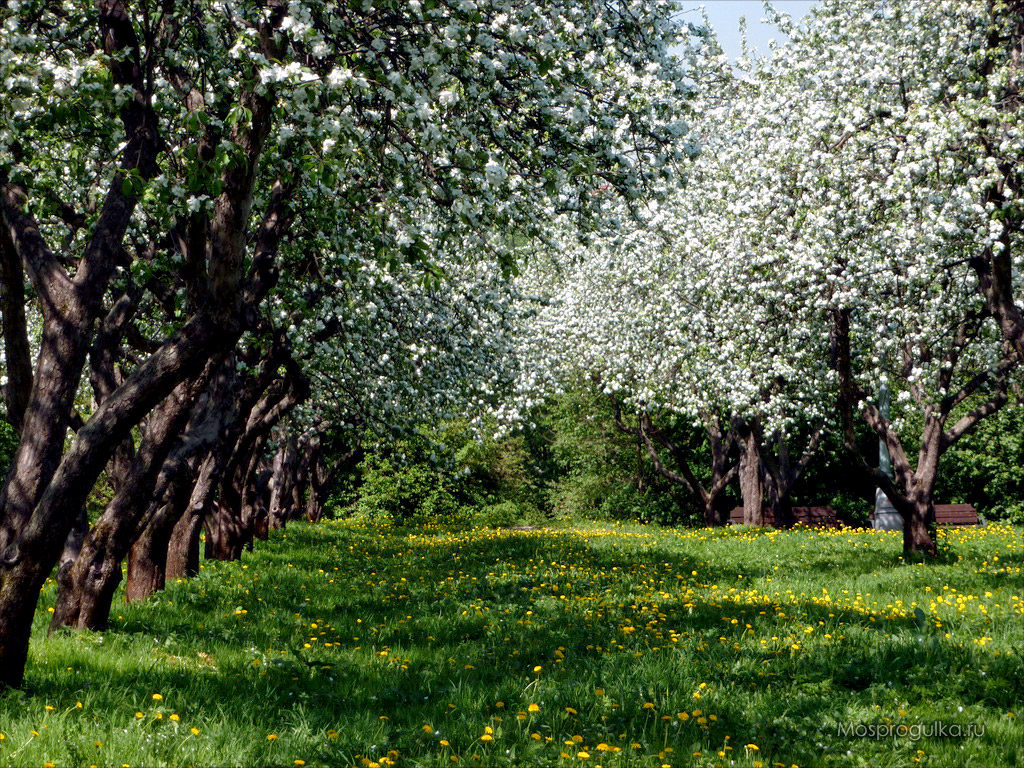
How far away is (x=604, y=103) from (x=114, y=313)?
284 inches

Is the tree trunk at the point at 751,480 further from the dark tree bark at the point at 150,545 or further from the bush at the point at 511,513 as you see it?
the dark tree bark at the point at 150,545

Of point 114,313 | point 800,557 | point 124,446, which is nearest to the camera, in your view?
point 114,313

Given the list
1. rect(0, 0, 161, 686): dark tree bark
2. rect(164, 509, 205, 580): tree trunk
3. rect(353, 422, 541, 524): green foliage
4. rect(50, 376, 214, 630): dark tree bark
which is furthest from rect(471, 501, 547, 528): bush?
rect(0, 0, 161, 686): dark tree bark

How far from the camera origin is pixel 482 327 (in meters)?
19.6

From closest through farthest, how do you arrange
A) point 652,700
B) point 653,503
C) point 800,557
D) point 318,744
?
point 318,744 < point 652,700 < point 800,557 < point 653,503

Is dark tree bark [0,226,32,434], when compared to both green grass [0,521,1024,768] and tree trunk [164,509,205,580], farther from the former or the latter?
tree trunk [164,509,205,580]

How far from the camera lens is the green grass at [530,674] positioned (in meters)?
5.93

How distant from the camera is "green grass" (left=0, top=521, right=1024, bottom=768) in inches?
233

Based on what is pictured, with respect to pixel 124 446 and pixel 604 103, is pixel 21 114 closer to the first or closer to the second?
pixel 604 103

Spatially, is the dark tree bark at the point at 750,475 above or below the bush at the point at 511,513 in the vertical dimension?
above

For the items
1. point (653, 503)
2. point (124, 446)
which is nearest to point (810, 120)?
point (124, 446)

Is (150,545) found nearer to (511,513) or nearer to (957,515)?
(957,515)

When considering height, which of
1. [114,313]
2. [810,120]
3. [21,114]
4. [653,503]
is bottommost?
[653,503]

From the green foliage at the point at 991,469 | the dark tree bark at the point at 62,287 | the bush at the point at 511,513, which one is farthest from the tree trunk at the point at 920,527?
the bush at the point at 511,513
